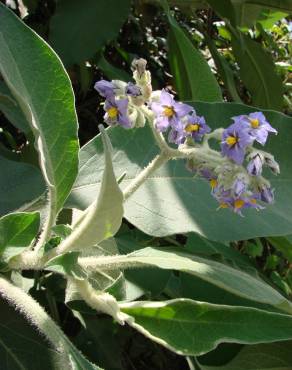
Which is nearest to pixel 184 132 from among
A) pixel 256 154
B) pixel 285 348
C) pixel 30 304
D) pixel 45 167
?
pixel 256 154

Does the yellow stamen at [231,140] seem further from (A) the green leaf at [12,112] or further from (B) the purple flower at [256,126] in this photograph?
(A) the green leaf at [12,112]

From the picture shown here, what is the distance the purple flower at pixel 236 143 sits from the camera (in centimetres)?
100

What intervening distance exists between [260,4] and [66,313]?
1132mm

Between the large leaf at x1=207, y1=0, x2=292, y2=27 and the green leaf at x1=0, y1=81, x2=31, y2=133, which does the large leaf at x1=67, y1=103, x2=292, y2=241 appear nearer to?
the green leaf at x1=0, y1=81, x2=31, y2=133

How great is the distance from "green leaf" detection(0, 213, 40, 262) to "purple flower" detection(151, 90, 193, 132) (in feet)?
0.80

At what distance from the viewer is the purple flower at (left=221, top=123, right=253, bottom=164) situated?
1005 mm

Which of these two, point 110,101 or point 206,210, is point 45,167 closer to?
point 110,101

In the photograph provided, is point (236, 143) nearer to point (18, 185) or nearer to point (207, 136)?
point (207, 136)

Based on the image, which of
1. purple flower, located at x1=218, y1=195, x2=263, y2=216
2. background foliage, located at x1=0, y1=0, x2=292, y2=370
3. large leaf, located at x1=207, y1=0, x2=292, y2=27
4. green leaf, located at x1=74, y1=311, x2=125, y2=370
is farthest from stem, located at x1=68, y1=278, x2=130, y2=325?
large leaf, located at x1=207, y1=0, x2=292, y2=27

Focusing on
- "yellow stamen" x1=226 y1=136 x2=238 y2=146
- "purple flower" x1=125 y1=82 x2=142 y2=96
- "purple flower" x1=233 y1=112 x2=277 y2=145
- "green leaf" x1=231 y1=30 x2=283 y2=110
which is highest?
"purple flower" x1=125 y1=82 x2=142 y2=96

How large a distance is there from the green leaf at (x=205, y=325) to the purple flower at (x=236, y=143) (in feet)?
0.76

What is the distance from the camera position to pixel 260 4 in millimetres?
2047

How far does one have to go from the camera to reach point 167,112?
1022 mm

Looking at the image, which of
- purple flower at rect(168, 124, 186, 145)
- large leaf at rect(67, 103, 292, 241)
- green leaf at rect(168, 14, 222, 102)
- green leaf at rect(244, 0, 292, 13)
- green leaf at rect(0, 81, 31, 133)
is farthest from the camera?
green leaf at rect(244, 0, 292, 13)
